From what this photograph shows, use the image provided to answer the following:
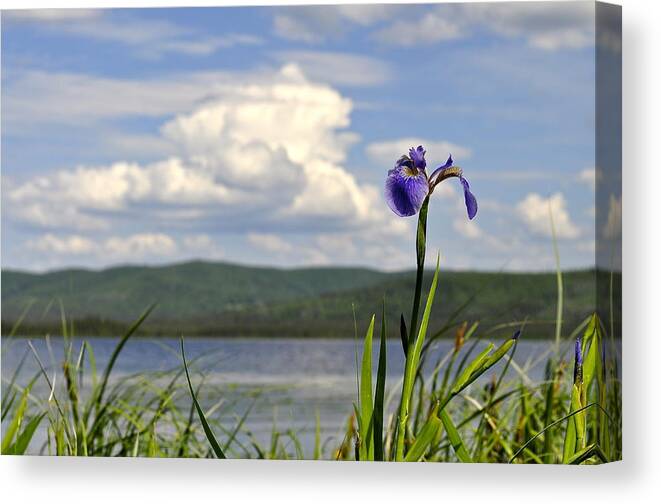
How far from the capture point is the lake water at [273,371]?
16.8 feet

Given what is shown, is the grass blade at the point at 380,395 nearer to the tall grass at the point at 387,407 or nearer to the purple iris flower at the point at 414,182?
the tall grass at the point at 387,407

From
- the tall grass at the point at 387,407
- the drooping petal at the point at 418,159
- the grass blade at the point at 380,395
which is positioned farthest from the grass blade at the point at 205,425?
the drooping petal at the point at 418,159

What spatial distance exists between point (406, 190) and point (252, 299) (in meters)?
0.91

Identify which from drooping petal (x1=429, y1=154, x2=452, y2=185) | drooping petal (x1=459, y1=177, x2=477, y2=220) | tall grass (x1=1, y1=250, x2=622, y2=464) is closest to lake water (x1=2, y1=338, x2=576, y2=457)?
tall grass (x1=1, y1=250, x2=622, y2=464)

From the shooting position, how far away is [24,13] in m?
5.43

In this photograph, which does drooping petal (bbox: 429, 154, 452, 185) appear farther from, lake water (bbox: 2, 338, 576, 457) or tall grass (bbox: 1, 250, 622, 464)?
lake water (bbox: 2, 338, 576, 457)

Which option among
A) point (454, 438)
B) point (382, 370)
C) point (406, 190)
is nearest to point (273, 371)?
point (382, 370)

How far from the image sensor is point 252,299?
5.23m

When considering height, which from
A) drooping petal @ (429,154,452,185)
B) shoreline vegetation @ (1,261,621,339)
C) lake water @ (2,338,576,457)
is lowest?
lake water @ (2,338,576,457)

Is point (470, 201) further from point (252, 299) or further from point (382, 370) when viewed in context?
point (252, 299)

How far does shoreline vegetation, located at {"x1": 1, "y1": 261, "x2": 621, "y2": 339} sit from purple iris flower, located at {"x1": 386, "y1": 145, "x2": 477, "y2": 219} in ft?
1.14

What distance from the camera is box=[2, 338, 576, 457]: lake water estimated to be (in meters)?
5.11

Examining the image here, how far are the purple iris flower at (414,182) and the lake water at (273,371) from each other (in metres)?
0.62

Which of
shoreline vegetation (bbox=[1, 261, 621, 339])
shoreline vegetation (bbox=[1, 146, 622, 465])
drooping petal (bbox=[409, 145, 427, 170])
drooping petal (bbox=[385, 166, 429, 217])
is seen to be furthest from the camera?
shoreline vegetation (bbox=[1, 261, 621, 339])
